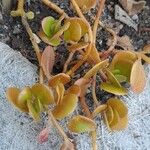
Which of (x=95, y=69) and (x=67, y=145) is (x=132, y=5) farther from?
(x=67, y=145)

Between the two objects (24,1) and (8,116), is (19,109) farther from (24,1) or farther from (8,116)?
(24,1)

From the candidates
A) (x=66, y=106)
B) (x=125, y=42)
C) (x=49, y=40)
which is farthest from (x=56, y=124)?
(x=125, y=42)

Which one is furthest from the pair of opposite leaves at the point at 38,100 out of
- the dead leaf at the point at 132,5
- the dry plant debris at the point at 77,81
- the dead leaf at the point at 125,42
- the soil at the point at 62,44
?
the dead leaf at the point at 132,5

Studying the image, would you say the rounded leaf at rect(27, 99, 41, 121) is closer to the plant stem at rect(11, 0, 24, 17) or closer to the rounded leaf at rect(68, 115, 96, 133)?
the rounded leaf at rect(68, 115, 96, 133)

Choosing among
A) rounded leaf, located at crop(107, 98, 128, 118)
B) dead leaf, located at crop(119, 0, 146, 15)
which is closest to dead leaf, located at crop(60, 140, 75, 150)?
rounded leaf, located at crop(107, 98, 128, 118)

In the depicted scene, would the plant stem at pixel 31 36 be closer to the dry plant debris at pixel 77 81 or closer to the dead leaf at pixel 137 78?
the dry plant debris at pixel 77 81

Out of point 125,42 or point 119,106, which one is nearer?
point 119,106

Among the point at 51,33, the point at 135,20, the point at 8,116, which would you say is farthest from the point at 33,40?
the point at 135,20
